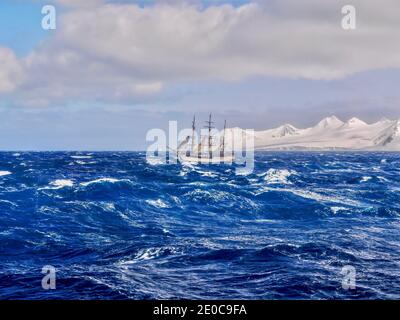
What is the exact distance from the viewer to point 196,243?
1003 inches

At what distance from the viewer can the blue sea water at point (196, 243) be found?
17078 mm

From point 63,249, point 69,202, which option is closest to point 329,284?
point 63,249

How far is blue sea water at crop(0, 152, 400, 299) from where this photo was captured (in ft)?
56.0

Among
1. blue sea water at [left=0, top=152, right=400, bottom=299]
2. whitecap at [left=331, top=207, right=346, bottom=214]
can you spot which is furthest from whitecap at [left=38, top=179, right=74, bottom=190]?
whitecap at [left=331, top=207, right=346, bottom=214]

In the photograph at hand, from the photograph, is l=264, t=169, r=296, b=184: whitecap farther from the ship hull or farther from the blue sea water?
the ship hull

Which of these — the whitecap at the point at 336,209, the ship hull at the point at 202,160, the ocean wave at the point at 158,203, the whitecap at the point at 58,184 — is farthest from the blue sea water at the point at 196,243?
the ship hull at the point at 202,160

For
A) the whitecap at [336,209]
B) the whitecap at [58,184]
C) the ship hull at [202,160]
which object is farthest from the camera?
the ship hull at [202,160]
